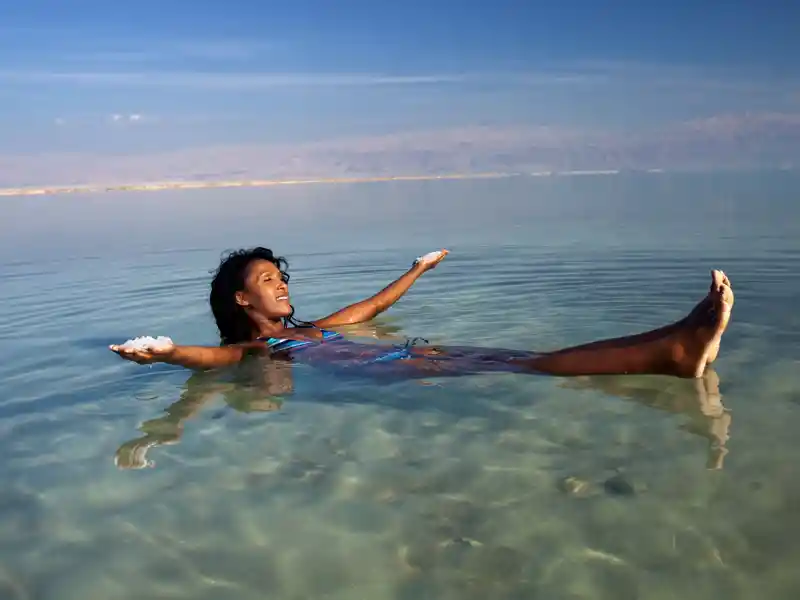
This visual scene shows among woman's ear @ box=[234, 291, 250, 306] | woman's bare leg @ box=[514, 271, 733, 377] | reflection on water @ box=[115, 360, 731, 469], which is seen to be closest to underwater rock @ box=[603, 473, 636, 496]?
reflection on water @ box=[115, 360, 731, 469]

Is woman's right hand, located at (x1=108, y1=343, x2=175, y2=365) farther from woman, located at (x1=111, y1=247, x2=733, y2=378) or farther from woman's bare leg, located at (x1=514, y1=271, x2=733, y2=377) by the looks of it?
woman's bare leg, located at (x1=514, y1=271, x2=733, y2=377)

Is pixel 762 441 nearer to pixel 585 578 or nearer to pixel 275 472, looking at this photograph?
pixel 585 578

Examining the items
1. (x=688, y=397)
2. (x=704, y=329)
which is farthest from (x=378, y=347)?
(x=704, y=329)

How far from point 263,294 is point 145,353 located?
1.73 meters

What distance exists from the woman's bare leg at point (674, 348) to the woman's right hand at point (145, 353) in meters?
2.76

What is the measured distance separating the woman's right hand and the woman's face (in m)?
1.44

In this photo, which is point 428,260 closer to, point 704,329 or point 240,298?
point 240,298

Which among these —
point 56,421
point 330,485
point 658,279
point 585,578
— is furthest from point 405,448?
point 658,279

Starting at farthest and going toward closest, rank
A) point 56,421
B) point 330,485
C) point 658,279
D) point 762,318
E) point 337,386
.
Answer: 1. point 658,279
2. point 762,318
3. point 337,386
4. point 56,421
5. point 330,485

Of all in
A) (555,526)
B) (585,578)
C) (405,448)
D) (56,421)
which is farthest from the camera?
(56,421)

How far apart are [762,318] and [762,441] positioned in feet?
12.5

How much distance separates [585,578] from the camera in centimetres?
329

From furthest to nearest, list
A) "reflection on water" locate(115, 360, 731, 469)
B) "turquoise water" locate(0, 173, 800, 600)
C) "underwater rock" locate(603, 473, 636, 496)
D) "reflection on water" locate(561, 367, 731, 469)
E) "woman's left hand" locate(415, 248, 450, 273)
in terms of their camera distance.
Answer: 1. "woman's left hand" locate(415, 248, 450, 273)
2. "reflection on water" locate(115, 360, 731, 469)
3. "reflection on water" locate(561, 367, 731, 469)
4. "underwater rock" locate(603, 473, 636, 496)
5. "turquoise water" locate(0, 173, 800, 600)

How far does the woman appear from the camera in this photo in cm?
498
